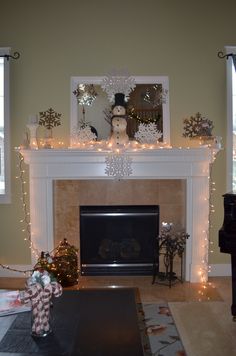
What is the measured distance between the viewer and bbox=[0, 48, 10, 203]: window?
4324 mm

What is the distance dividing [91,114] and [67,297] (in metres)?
2.35

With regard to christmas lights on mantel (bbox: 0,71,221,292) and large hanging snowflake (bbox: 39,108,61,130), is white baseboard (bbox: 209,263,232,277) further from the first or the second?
large hanging snowflake (bbox: 39,108,61,130)

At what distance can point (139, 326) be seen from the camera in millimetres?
2072

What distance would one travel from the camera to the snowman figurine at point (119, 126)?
4073 mm

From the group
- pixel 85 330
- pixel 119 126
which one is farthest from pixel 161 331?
pixel 119 126

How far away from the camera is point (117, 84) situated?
13.6 ft

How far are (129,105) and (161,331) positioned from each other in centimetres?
237

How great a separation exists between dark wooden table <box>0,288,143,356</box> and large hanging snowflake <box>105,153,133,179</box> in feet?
5.88

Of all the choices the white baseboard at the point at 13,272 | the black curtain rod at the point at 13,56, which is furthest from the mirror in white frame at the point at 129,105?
the white baseboard at the point at 13,272

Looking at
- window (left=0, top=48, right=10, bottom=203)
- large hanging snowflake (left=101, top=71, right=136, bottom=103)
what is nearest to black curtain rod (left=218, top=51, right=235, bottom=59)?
large hanging snowflake (left=101, top=71, right=136, bottom=103)

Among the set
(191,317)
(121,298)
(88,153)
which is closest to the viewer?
(121,298)

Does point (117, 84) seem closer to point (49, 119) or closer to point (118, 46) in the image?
point (118, 46)

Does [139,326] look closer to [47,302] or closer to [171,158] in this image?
[47,302]

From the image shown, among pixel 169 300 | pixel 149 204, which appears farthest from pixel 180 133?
pixel 169 300
